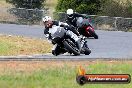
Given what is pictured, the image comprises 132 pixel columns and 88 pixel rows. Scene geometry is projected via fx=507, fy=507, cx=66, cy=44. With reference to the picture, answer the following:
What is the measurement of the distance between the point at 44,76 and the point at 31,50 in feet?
Answer: 35.4

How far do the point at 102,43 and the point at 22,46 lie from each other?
4.86 m

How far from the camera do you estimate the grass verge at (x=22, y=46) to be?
73.7 ft

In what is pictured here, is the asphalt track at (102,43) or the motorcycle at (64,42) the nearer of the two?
the asphalt track at (102,43)

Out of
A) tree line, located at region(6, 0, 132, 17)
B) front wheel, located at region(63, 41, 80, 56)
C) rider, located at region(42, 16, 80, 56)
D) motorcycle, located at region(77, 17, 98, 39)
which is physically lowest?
tree line, located at region(6, 0, 132, 17)

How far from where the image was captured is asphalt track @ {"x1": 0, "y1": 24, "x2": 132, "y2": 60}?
19.6 m

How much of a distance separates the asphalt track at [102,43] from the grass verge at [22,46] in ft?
7.11

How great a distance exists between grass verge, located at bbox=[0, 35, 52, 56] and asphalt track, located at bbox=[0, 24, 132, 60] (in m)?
2.17

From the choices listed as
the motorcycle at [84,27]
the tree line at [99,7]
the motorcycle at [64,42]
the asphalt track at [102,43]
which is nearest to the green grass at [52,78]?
the asphalt track at [102,43]

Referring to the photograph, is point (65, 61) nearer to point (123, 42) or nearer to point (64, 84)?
point (64, 84)

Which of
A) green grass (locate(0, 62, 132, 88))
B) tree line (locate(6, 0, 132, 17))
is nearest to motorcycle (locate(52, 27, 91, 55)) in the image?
green grass (locate(0, 62, 132, 88))

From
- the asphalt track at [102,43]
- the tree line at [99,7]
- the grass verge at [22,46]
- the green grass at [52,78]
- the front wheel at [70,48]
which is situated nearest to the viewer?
the green grass at [52,78]

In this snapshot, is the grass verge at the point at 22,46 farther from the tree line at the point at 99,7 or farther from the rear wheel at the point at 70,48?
the tree line at the point at 99,7

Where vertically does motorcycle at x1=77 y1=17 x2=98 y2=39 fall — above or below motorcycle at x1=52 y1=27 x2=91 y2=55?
below

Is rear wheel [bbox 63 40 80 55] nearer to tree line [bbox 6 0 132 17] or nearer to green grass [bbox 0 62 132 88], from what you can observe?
green grass [bbox 0 62 132 88]
